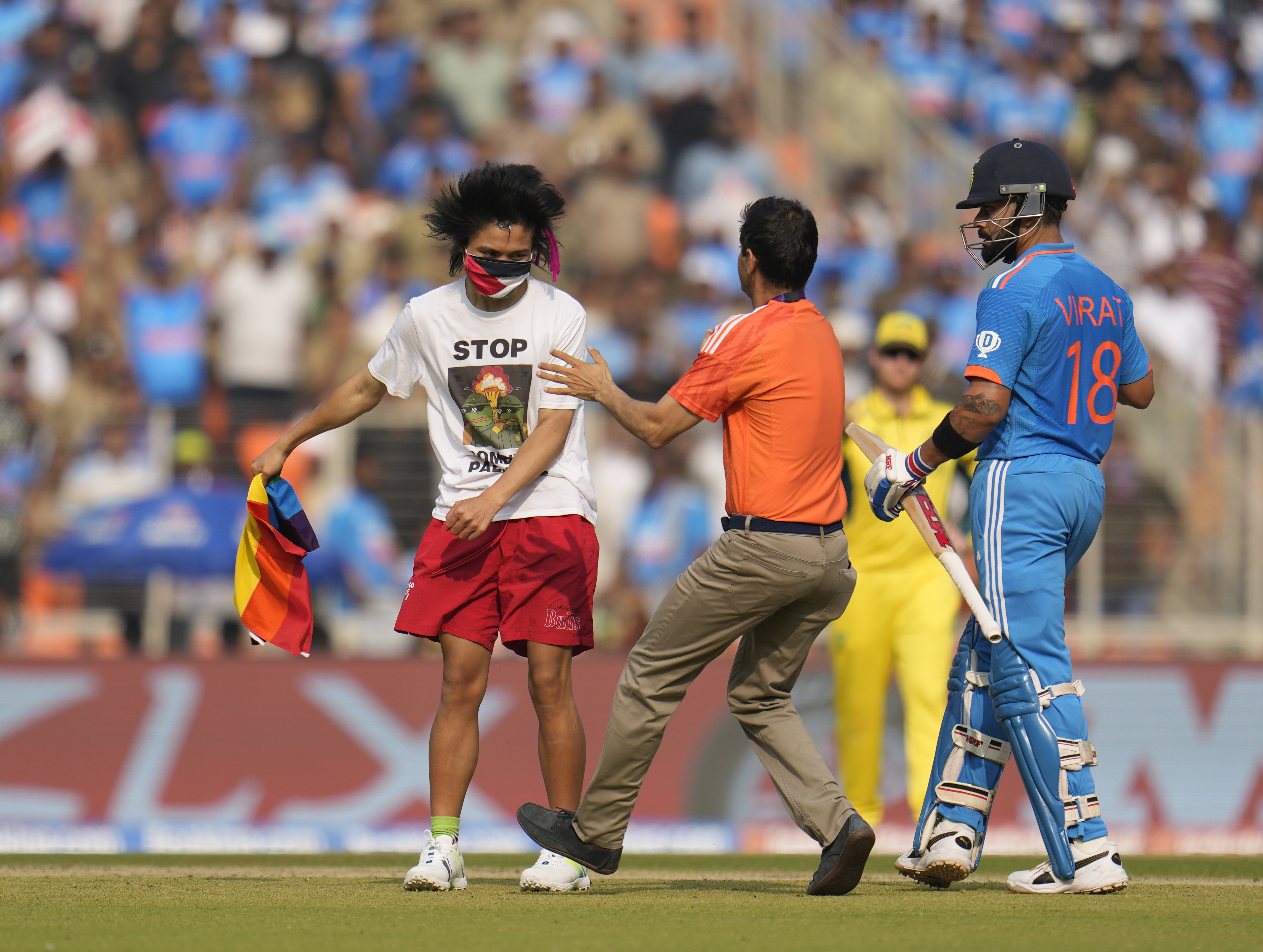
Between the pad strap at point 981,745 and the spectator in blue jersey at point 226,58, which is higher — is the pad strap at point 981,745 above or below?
below

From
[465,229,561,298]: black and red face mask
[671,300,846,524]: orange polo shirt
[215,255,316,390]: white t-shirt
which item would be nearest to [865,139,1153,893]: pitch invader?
[671,300,846,524]: orange polo shirt

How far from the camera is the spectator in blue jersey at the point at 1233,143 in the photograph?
1672 centimetres

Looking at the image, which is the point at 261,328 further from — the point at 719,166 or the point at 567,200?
the point at 719,166

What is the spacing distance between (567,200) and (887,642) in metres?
6.56

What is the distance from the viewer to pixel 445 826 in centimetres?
573

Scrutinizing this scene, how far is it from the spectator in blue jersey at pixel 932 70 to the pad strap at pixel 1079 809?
42.9ft

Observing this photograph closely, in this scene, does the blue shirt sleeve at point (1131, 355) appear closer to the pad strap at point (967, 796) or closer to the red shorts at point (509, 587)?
the pad strap at point (967, 796)

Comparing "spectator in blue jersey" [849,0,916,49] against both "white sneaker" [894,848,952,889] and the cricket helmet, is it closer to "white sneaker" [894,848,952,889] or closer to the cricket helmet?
the cricket helmet

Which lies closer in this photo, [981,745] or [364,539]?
[981,745]

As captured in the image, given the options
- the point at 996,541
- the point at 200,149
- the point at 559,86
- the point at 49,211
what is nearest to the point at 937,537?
the point at 996,541

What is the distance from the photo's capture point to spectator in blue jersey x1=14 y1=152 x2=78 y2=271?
15359 mm

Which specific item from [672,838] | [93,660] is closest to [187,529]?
[93,660]

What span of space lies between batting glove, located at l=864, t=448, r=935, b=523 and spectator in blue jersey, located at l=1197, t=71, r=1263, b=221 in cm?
1211

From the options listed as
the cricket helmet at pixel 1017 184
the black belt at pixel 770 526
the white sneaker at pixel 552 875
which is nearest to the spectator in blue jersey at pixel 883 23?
the cricket helmet at pixel 1017 184
